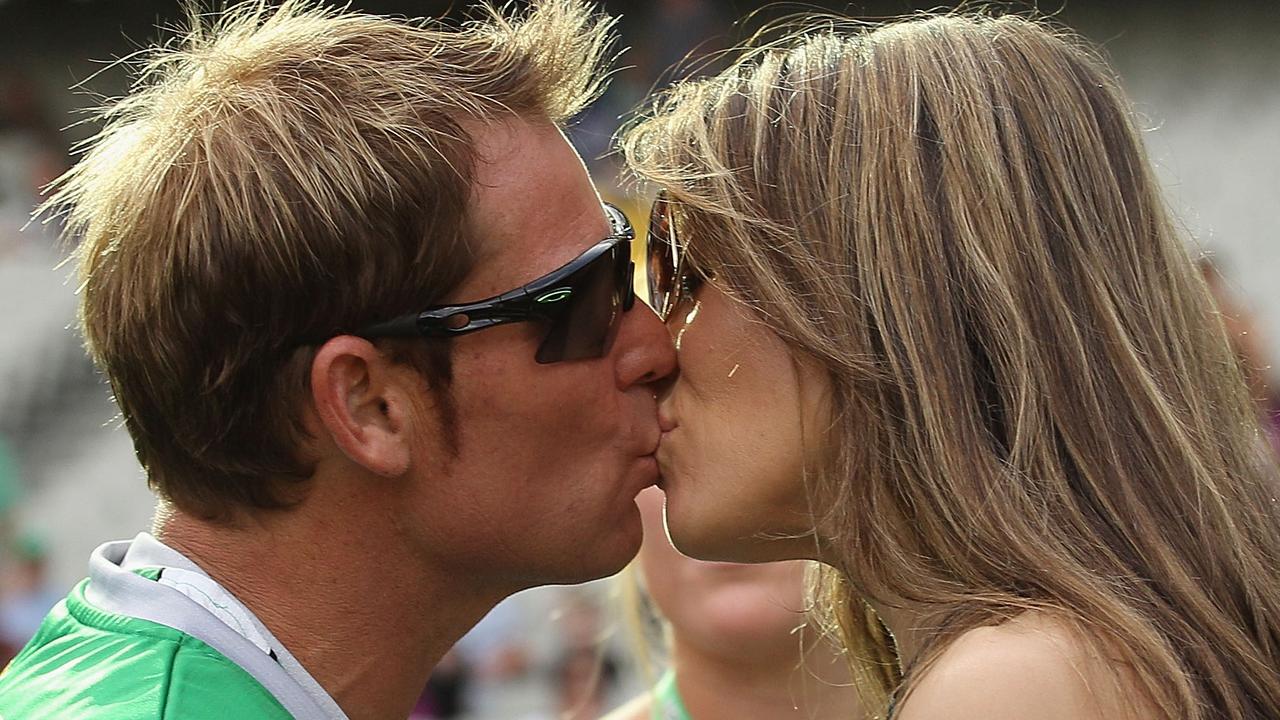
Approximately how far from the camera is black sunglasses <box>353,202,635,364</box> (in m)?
2.34

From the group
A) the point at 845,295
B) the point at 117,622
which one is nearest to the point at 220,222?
the point at 117,622

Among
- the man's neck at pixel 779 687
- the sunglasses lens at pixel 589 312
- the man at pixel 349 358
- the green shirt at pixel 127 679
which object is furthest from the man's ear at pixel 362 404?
the man's neck at pixel 779 687

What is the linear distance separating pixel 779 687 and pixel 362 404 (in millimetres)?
1403

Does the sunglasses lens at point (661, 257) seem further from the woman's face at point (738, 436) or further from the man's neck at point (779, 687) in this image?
the man's neck at point (779, 687)

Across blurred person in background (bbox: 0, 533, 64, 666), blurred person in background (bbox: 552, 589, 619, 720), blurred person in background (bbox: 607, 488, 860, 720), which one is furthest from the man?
blurred person in background (bbox: 0, 533, 64, 666)

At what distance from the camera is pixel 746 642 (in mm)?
3252

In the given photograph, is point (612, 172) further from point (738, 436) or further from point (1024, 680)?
point (1024, 680)

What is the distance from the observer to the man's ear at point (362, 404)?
7.50ft

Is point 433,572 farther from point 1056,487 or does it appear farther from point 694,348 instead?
point 1056,487

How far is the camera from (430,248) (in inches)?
91.2

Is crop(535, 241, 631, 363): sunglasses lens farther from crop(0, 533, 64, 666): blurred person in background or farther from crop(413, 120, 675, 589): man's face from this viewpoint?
crop(0, 533, 64, 666): blurred person in background

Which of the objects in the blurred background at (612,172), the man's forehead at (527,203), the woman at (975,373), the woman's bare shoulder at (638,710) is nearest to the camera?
the woman at (975,373)

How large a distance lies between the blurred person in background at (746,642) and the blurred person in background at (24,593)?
5.54 metres

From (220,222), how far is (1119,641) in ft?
4.62
